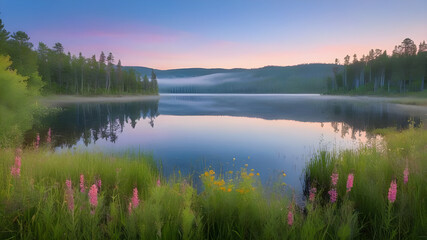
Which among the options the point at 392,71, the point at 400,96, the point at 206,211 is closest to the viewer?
the point at 206,211

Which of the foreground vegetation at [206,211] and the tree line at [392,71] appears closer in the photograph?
the foreground vegetation at [206,211]

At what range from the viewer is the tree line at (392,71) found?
3314 inches

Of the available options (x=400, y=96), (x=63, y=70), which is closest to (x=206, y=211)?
(x=400, y=96)

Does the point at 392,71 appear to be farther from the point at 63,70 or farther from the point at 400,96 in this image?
the point at 63,70

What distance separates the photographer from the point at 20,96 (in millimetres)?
15859

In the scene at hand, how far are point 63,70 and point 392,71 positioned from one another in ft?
381

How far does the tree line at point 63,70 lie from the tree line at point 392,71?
100663 millimetres

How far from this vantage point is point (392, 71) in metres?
93.8

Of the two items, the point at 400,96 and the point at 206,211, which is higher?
the point at 400,96

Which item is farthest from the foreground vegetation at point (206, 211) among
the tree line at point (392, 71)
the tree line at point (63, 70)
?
the tree line at point (392, 71)

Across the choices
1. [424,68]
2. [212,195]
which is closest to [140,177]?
[212,195]

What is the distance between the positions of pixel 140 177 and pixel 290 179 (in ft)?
20.6

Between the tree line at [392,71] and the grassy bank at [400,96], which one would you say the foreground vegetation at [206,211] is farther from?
the tree line at [392,71]

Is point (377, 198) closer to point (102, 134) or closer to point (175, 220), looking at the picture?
point (175, 220)
